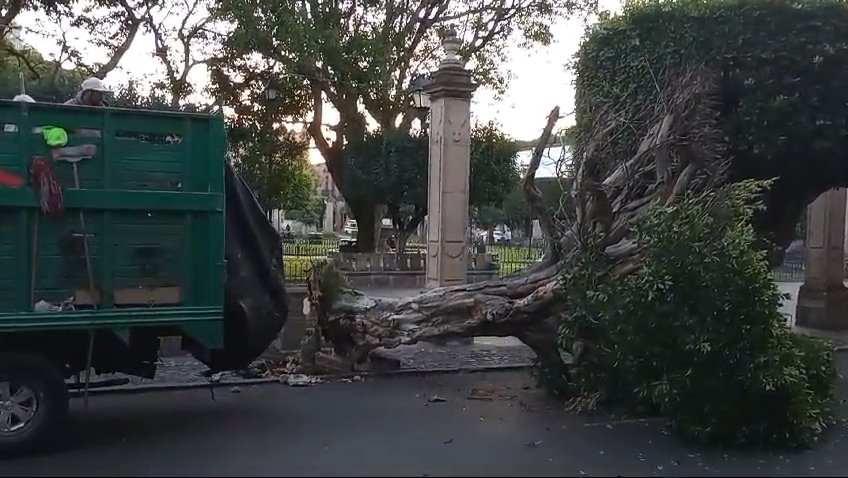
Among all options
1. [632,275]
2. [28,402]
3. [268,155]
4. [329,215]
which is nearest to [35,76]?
[268,155]

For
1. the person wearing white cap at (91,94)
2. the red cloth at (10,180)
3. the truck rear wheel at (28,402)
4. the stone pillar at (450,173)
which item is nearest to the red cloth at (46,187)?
the red cloth at (10,180)

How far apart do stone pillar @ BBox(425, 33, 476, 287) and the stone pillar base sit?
23.8 feet

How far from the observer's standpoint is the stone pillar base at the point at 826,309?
15680 mm

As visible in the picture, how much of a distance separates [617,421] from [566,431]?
0.68 m

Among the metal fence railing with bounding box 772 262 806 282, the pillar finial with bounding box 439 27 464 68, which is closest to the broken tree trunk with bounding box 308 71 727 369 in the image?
the pillar finial with bounding box 439 27 464 68

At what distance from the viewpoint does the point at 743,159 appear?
11.1m

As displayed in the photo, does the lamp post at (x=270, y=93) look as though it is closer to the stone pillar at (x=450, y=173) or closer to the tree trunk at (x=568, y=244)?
the stone pillar at (x=450, y=173)

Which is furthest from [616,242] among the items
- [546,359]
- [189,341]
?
[189,341]

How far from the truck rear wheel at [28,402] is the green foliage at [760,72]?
6.39 meters

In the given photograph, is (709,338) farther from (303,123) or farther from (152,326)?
(303,123)

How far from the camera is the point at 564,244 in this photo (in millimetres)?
9648

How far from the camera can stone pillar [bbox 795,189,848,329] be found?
15742mm

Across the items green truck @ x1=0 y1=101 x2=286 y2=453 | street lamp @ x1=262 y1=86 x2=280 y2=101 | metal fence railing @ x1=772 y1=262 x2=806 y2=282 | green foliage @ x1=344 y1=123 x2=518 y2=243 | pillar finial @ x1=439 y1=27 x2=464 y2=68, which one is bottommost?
metal fence railing @ x1=772 y1=262 x2=806 y2=282

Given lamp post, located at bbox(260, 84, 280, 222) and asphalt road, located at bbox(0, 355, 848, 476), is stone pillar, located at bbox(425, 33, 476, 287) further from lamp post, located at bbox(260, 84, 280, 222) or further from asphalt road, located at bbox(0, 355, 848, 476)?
lamp post, located at bbox(260, 84, 280, 222)
